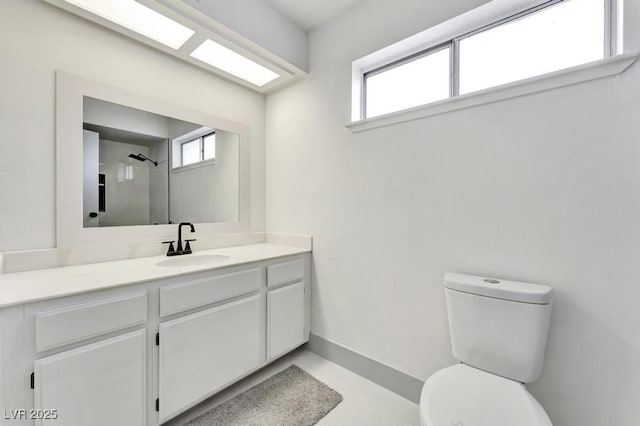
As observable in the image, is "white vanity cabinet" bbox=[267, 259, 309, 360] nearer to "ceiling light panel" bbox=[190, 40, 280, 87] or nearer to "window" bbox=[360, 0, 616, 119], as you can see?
"window" bbox=[360, 0, 616, 119]

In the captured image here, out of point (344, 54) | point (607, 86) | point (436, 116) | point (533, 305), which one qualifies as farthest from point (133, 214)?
point (607, 86)

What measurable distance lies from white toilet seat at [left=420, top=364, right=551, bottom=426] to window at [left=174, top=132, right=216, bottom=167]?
216 centimetres

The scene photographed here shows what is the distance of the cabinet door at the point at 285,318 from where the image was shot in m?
1.88

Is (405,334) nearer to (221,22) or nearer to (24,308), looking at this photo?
(24,308)

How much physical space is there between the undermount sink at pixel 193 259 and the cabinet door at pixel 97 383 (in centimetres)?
61

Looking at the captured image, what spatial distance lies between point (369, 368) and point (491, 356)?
36.0 inches

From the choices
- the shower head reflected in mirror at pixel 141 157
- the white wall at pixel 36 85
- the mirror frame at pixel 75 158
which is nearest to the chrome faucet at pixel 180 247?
the mirror frame at pixel 75 158

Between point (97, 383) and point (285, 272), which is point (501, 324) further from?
point (97, 383)

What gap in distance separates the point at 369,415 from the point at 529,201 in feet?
4.83

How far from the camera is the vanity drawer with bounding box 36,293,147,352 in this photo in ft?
3.39

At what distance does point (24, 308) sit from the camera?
1.00 m

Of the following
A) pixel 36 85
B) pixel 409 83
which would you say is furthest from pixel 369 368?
pixel 36 85

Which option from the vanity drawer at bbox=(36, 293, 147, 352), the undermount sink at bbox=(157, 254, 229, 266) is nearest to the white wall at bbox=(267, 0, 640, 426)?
the undermount sink at bbox=(157, 254, 229, 266)

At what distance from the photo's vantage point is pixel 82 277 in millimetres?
1284
